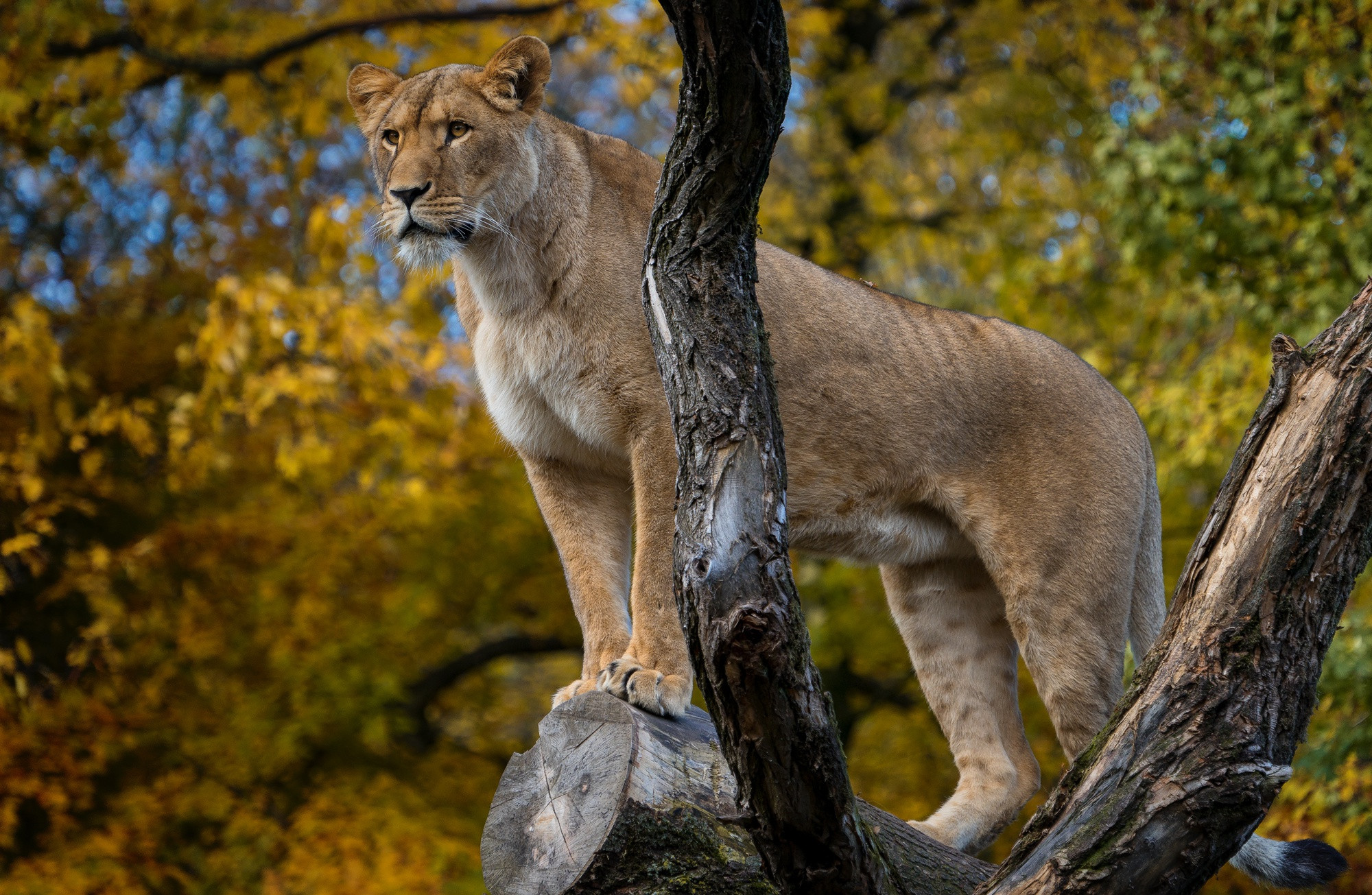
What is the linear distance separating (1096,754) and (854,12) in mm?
12723

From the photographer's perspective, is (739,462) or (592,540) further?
(592,540)

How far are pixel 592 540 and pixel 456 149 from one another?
1500 mm

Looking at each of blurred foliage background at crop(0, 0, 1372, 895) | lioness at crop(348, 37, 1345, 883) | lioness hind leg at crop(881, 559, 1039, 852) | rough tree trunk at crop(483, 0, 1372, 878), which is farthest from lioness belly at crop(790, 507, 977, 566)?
blurred foliage background at crop(0, 0, 1372, 895)

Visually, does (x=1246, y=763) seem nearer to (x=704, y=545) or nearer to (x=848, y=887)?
(x=848, y=887)

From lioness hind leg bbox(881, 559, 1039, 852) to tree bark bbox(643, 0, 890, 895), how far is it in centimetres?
213

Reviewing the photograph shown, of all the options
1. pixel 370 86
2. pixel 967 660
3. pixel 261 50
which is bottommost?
pixel 967 660

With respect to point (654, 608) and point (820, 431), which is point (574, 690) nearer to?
point (654, 608)

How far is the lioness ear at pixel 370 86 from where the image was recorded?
Result: 16.6 feet

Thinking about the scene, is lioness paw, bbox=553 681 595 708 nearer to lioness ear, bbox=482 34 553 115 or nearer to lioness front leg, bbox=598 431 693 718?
lioness front leg, bbox=598 431 693 718

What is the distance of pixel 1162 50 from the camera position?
8.36 meters

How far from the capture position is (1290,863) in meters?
4.32

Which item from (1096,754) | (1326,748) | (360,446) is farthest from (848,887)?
(360,446)

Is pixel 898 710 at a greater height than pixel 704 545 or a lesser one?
lesser

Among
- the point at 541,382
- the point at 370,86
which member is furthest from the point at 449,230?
the point at 370,86
